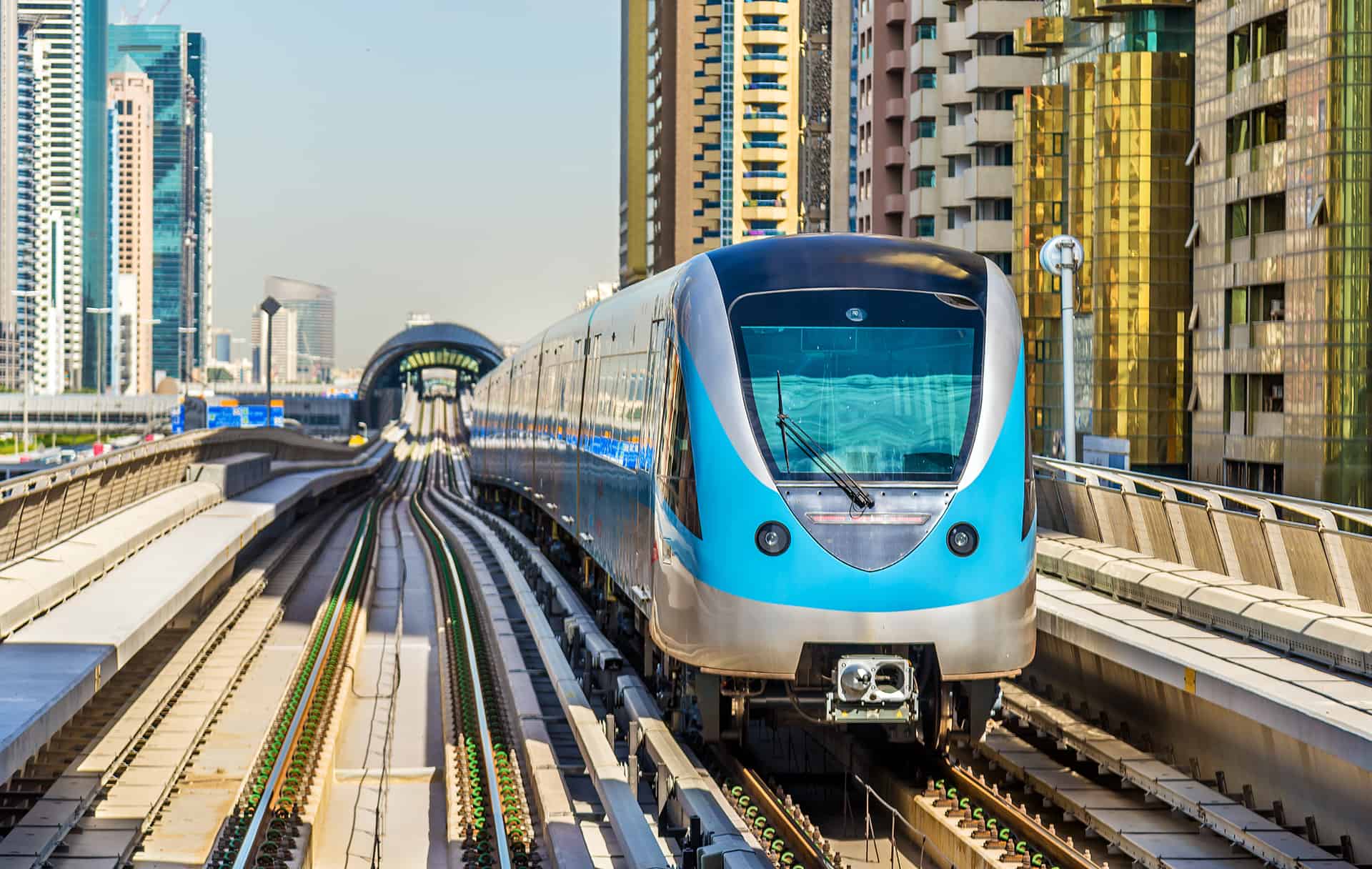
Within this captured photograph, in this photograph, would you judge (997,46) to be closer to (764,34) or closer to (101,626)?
(101,626)

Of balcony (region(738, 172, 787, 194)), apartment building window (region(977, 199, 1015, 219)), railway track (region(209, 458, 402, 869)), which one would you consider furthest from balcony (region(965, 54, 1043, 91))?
balcony (region(738, 172, 787, 194))

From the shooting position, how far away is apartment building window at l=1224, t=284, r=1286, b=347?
106ft

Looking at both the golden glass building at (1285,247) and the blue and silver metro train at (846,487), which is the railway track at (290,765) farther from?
the golden glass building at (1285,247)

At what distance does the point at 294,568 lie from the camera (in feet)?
119

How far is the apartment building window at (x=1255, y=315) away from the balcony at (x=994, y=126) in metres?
21.5

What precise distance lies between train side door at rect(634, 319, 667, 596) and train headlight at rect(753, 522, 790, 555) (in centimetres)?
185

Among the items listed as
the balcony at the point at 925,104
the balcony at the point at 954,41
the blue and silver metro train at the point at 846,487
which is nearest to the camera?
the blue and silver metro train at the point at 846,487

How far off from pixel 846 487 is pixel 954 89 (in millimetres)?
48907

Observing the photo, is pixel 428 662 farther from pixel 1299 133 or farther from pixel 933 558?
pixel 1299 133

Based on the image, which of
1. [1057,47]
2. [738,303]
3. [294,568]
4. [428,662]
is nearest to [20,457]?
[294,568]

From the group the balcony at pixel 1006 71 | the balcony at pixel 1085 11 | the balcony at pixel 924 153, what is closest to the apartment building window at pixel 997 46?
the balcony at pixel 1006 71

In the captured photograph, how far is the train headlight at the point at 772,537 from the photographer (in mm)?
11383

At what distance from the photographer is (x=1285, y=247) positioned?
31703 millimetres

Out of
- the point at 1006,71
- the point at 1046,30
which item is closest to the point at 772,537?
the point at 1046,30
